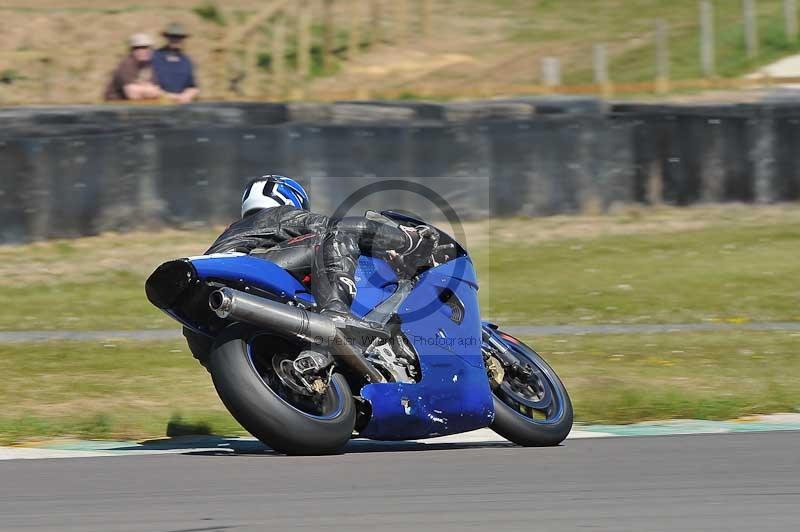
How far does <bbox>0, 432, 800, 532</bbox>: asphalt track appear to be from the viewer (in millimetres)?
4883

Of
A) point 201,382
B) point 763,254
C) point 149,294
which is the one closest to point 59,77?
point 763,254

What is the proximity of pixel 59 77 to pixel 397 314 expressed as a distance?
16572mm

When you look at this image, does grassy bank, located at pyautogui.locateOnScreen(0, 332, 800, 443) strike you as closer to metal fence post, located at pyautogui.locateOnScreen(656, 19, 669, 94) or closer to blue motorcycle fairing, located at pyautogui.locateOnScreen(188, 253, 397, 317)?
blue motorcycle fairing, located at pyautogui.locateOnScreen(188, 253, 397, 317)

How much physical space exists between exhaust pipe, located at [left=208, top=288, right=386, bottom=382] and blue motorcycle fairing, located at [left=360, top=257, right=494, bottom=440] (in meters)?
0.28

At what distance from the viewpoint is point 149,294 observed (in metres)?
6.39

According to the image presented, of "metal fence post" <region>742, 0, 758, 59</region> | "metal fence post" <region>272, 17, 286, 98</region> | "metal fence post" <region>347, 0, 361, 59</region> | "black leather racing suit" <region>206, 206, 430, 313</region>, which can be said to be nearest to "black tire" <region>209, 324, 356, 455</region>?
"black leather racing suit" <region>206, 206, 430, 313</region>

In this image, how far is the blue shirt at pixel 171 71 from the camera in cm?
1594

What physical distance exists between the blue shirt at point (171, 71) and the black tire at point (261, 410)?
10168mm

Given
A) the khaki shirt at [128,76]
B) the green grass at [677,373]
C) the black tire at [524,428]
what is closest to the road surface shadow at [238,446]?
the black tire at [524,428]

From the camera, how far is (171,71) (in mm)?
16000

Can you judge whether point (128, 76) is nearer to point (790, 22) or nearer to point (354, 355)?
point (354, 355)

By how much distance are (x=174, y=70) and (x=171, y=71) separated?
38 millimetres

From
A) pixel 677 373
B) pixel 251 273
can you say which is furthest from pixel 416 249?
pixel 677 373

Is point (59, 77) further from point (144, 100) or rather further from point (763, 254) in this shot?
point (763, 254)
